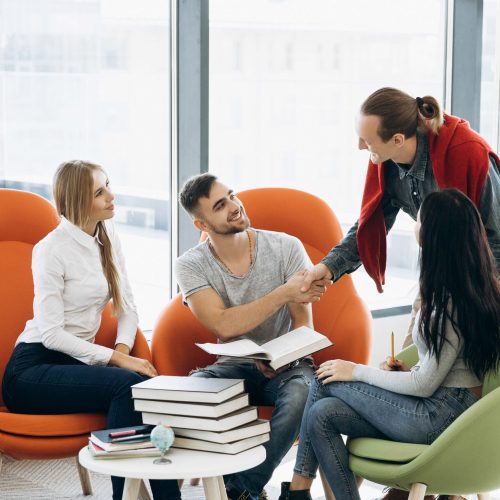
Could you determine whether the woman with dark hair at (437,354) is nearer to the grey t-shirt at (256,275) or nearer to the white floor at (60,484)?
the grey t-shirt at (256,275)

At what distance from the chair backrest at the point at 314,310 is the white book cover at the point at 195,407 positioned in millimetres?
621

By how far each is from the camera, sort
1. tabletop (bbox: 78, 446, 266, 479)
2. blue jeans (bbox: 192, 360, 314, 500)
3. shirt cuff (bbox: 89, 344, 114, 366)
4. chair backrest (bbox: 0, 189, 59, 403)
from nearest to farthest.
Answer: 1. tabletop (bbox: 78, 446, 266, 479)
2. blue jeans (bbox: 192, 360, 314, 500)
3. shirt cuff (bbox: 89, 344, 114, 366)
4. chair backrest (bbox: 0, 189, 59, 403)

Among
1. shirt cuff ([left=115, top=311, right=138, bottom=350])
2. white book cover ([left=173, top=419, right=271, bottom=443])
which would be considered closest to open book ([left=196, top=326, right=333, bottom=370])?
white book cover ([left=173, top=419, right=271, bottom=443])

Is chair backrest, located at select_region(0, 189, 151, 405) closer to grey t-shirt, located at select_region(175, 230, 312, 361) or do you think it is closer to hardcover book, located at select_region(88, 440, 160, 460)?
grey t-shirt, located at select_region(175, 230, 312, 361)

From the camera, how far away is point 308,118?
423cm

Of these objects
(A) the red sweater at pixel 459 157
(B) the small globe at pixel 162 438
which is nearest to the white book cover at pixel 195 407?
(B) the small globe at pixel 162 438

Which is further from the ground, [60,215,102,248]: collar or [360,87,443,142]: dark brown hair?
[360,87,443,142]: dark brown hair

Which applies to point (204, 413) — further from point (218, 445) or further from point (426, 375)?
point (426, 375)

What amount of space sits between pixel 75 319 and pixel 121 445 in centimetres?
75

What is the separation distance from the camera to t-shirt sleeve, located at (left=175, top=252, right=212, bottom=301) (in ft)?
9.05

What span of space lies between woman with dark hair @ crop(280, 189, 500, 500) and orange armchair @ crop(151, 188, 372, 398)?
57 cm

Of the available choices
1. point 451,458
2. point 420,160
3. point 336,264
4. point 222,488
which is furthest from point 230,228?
point 451,458

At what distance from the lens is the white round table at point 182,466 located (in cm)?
197

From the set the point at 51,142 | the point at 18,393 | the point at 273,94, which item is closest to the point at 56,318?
the point at 18,393
